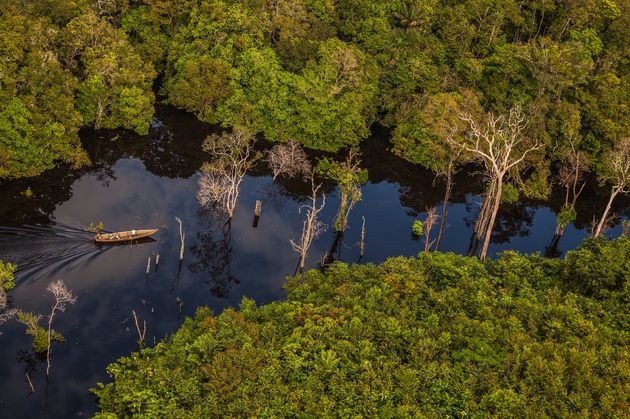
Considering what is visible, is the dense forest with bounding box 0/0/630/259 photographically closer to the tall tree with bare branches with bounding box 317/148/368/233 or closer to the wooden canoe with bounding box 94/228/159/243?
the tall tree with bare branches with bounding box 317/148/368/233

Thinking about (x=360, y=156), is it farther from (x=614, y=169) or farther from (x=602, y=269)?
(x=602, y=269)

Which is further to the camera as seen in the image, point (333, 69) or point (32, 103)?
point (333, 69)

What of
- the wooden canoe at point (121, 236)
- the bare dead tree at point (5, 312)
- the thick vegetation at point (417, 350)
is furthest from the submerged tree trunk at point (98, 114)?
the thick vegetation at point (417, 350)

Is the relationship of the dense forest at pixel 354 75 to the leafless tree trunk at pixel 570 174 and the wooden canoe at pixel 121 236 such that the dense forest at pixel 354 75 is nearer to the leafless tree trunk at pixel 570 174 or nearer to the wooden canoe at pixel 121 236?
the leafless tree trunk at pixel 570 174

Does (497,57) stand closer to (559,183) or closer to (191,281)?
(559,183)

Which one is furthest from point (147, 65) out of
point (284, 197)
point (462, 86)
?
point (462, 86)

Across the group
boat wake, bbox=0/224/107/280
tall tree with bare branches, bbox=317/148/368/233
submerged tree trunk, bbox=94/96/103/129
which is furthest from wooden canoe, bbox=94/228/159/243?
submerged tree trunk, bbox=94/96/103/129

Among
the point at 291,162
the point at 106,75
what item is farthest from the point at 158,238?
the point at 106,75
